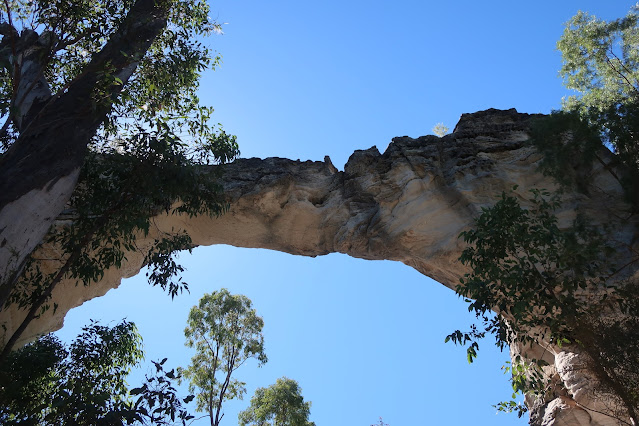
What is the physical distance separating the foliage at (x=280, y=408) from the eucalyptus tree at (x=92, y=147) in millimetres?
7818

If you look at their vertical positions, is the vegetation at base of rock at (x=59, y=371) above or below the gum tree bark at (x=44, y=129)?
below

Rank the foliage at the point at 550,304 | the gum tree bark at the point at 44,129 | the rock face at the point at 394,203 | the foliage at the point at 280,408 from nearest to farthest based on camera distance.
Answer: the foliage at the point at 550,304
the gum tree bark at the point at 44,129
the rock face at the point at 394,203
the foliage at the point at 280,408

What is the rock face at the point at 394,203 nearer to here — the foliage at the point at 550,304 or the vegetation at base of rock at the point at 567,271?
the vegetation at base of rock at the point at 567,271

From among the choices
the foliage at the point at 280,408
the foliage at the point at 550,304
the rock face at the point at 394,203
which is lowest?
the foliage at the point at 550,304

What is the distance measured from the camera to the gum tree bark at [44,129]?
7.25 meters

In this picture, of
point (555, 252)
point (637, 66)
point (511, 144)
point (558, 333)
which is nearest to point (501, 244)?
point (555, 252)

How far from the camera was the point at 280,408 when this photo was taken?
16.5m

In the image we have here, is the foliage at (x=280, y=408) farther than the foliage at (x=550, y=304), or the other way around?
the foliage at (x=280, y=408)

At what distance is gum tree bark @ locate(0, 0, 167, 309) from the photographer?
7246mm

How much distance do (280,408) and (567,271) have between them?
10053 mm

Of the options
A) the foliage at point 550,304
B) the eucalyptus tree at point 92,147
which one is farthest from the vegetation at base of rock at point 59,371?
the foliage at point 550,304

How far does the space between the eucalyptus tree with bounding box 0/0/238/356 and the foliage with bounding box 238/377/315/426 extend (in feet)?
25.7

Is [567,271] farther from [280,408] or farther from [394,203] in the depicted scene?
[280,408]

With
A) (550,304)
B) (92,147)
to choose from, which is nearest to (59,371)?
(92,147)
